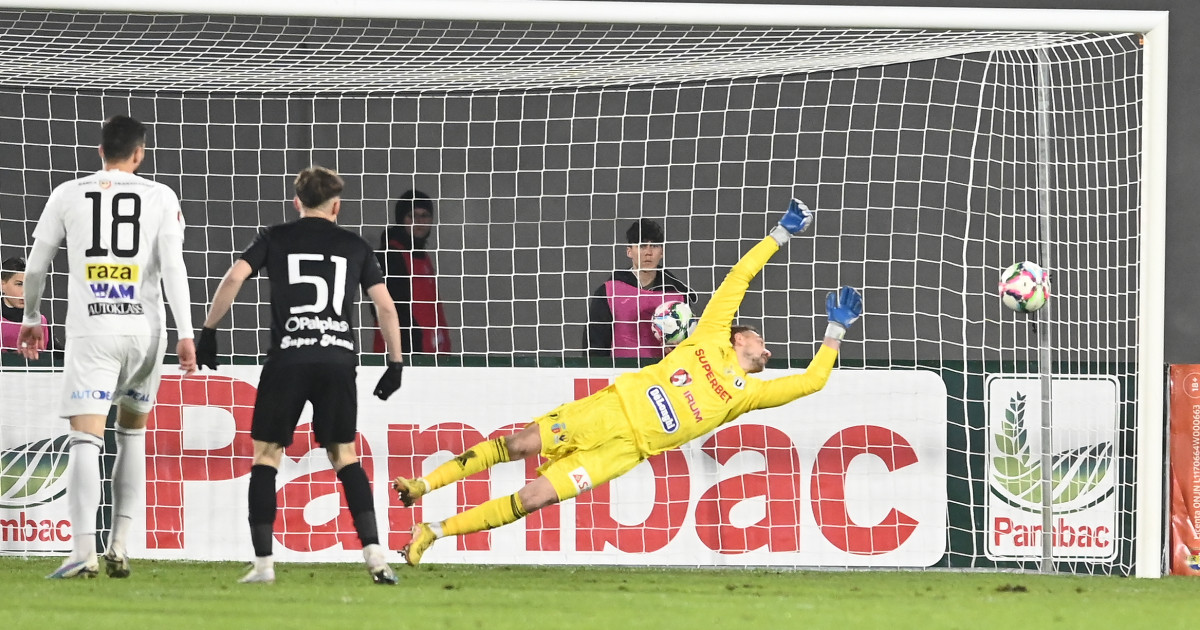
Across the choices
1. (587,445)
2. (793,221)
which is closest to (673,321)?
(793,221)

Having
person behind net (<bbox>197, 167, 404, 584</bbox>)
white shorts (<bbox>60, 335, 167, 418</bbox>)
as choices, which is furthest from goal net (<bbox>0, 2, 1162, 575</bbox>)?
white shorts (<bbox>60, 335, 167, 418</bbox>)

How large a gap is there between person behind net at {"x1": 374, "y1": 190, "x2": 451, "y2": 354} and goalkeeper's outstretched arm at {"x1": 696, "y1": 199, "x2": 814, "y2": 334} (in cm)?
198

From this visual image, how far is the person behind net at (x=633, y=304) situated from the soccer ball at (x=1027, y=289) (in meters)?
1.64

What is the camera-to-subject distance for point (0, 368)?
732 centimetres

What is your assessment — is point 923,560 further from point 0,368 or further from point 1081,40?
point 0,368

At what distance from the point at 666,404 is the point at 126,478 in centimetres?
225

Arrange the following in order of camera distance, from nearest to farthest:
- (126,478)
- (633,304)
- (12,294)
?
(126,478) → (633,304) → (12,294)

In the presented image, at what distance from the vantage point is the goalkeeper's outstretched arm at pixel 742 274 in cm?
628

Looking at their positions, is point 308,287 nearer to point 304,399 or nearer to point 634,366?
point 304,399

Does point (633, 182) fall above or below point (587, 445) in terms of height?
above

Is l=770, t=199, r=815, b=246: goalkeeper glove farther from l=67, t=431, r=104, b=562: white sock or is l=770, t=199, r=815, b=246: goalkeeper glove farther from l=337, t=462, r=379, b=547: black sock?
l=67, t=431, r=104, b=562: white sock

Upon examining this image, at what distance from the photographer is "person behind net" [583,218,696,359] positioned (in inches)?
293

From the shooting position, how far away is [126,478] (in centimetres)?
561

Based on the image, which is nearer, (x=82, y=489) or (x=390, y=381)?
(x=82, y=489)
